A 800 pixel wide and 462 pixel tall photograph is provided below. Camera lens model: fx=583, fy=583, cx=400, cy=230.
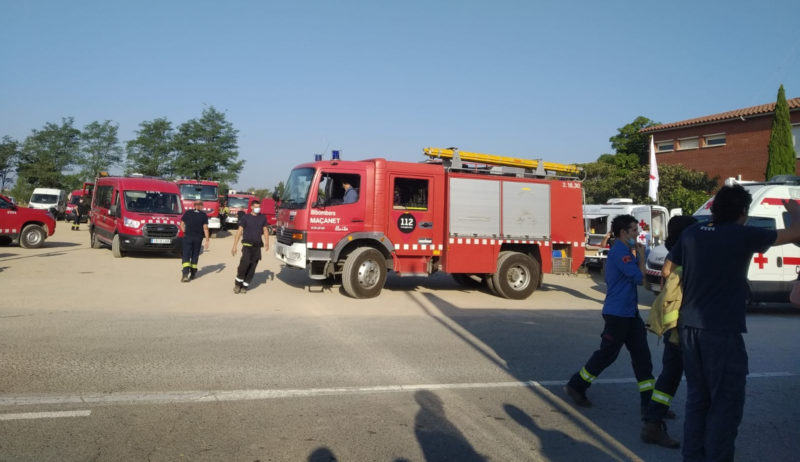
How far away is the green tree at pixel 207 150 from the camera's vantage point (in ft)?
164

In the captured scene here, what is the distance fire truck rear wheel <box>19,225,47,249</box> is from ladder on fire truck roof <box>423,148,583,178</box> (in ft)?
47.2

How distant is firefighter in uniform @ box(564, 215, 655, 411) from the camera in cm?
514

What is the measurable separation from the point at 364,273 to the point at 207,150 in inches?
1668

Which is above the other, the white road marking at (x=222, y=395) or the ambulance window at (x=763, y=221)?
the ambulance window at (x=763, y=221)

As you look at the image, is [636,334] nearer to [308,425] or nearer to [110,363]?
[308,425]

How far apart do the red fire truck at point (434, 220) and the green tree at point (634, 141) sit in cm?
3378

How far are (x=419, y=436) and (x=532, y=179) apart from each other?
9.39 m

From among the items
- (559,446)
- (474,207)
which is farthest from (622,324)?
(474,207)

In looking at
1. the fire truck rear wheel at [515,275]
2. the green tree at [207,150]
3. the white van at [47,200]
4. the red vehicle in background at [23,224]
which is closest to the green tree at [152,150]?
the green tree at [207,150]

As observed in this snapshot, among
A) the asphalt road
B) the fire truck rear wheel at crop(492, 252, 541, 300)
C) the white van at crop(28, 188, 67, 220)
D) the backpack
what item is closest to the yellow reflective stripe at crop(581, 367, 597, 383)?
the asphalt road

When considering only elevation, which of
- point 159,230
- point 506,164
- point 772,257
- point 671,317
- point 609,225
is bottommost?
point 671,317

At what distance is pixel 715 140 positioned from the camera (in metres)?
35.2

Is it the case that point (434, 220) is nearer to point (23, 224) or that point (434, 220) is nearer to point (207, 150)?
point (23, 224)

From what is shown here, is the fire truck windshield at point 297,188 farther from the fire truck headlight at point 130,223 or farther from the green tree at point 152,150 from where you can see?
the green tree at point 152,150
